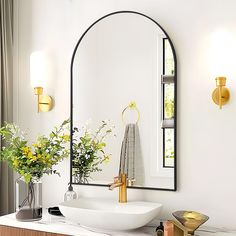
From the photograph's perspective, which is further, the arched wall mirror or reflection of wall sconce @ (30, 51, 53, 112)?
reflection of wall sconce @ (30, 51, 53, 112)

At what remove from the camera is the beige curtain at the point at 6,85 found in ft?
9.87

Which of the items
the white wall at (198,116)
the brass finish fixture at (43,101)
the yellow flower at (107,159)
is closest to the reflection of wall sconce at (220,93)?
the white wall at (198,116)

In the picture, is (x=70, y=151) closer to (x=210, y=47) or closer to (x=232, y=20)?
→ (x=210, y=47)

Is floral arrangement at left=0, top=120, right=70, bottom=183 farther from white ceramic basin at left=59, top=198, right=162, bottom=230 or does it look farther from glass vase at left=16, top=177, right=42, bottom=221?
white ceramic basin at left=59, top=198, right=162, bottom=230

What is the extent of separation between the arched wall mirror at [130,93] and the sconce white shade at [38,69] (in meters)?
0.24

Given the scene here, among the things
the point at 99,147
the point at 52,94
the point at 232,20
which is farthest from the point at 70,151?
the point at 232,20

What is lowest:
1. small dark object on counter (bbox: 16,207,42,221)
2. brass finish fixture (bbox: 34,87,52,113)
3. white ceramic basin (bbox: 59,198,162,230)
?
small dark object on counter (bbox: 16,207,42,221)

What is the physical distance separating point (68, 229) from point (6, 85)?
1.23m

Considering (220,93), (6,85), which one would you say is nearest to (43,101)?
(6,85)

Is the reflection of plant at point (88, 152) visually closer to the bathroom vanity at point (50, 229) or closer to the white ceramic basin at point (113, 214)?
the white ceramic basin at point (113, 214)

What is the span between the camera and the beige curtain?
3.01 meters

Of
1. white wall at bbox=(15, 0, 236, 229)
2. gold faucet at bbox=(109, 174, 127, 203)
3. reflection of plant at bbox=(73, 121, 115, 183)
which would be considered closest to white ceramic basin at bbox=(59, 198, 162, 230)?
gold faucet at bbox=(109, 174, 127, 203)

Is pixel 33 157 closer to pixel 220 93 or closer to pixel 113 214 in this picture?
pixel 113 214

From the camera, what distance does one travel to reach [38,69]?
295 cm
